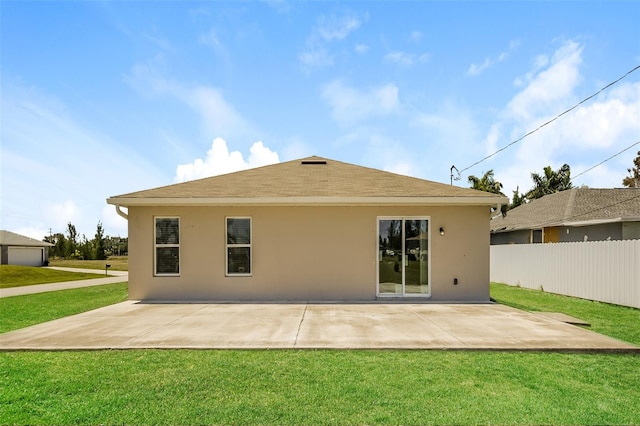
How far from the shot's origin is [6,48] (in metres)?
10.2

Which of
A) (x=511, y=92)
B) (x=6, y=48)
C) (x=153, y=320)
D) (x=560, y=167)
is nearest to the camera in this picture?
(x=153, y=320)

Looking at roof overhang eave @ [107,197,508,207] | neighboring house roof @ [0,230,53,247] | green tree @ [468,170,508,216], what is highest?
green tree @ [468,170,508,216]

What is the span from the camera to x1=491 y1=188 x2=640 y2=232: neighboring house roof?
18.5m

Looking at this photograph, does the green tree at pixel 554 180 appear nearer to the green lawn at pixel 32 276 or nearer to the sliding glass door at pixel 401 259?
the sliding glass door at pixel 401 259

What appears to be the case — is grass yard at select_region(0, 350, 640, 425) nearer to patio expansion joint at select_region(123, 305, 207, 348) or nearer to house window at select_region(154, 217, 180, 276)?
patio expansion joint at select_region(123, 305, 207, 348)

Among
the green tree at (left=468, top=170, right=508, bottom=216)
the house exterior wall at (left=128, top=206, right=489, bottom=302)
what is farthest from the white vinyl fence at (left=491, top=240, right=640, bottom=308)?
the green tree at (left=468, top=170, right=508, bottom=216)

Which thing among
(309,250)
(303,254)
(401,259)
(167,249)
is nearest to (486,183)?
(401,259)

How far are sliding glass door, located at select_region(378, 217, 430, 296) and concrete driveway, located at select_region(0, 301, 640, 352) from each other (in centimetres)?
128

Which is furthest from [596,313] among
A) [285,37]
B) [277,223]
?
[285,37]

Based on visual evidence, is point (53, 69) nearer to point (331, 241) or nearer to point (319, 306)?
point (331, 241)

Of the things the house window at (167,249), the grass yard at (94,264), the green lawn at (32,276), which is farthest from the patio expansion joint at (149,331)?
the grass yard at (94,264)

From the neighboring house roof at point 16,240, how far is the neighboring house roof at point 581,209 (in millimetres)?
44065

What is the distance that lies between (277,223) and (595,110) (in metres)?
12.8

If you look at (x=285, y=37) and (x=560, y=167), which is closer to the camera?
(x=285, y=37)
